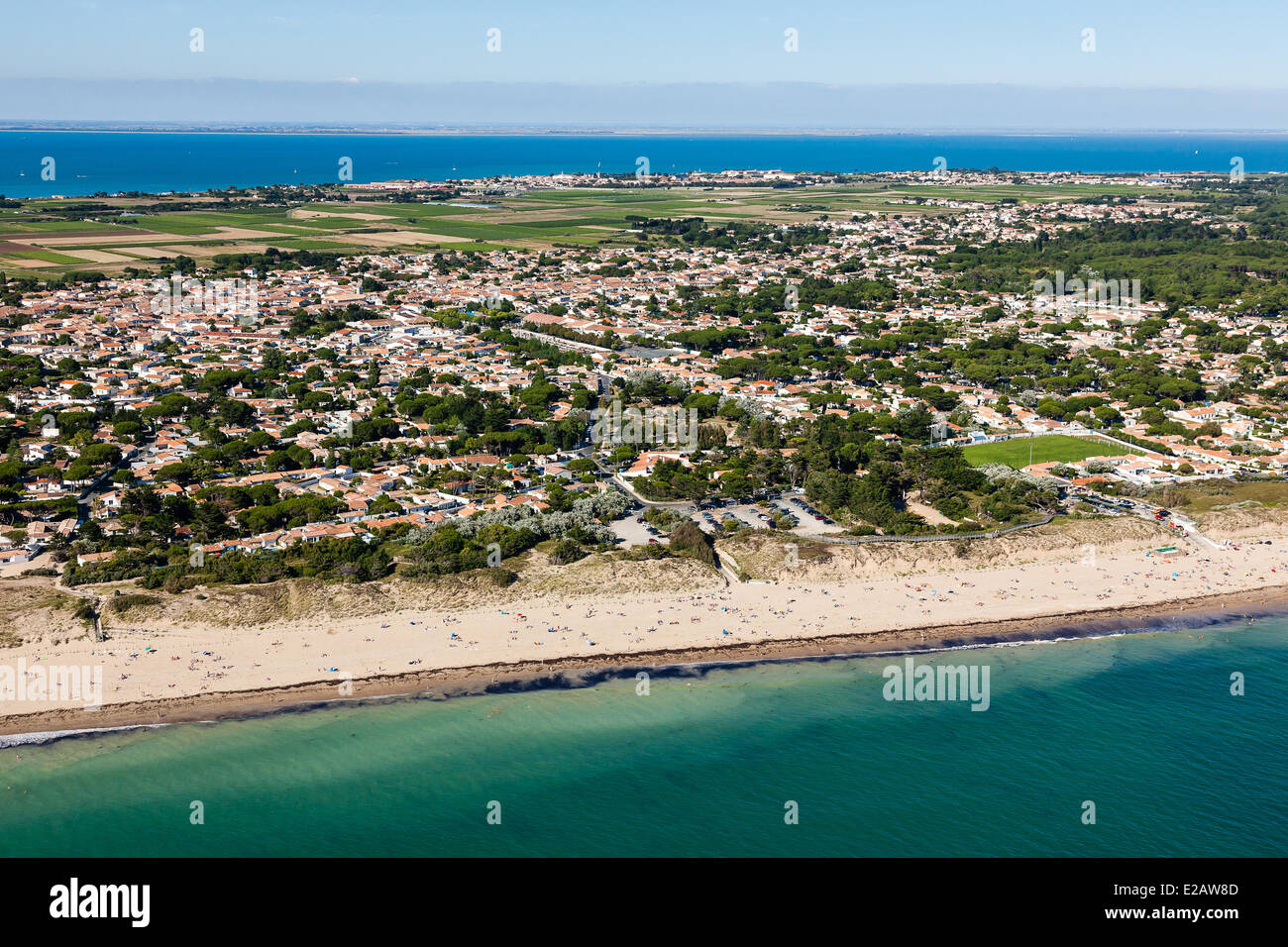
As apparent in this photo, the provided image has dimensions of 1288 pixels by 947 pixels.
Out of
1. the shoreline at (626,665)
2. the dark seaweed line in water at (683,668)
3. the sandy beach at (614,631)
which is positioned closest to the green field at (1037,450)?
the sandy beach at (614,631)

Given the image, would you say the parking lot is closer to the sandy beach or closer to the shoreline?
the sandy beach

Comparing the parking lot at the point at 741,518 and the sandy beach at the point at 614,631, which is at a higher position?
the parking lot at the point at 741,518

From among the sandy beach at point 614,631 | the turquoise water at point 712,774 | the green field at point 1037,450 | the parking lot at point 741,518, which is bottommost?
the turquoise water at point 712,774

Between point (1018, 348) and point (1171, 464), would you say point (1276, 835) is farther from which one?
point (1018, 348)

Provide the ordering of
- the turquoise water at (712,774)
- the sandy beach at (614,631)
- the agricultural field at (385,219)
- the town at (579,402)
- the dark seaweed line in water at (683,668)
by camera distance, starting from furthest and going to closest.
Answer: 1. the agricultural field at (385,219)
2. the town at (579,402)
3. the sandy beach at (614,631)
4. the dark seaweed line in water at (683,668)
5. the turquoise water at (712,774)

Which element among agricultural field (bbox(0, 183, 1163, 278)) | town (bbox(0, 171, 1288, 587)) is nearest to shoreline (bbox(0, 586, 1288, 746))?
town (bbox(0, 171, 1288, 587))

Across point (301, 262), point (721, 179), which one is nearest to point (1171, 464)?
point (301, 262)

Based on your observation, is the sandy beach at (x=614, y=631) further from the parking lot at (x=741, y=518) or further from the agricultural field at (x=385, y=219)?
the agricultural field at (x=385, y=219)
